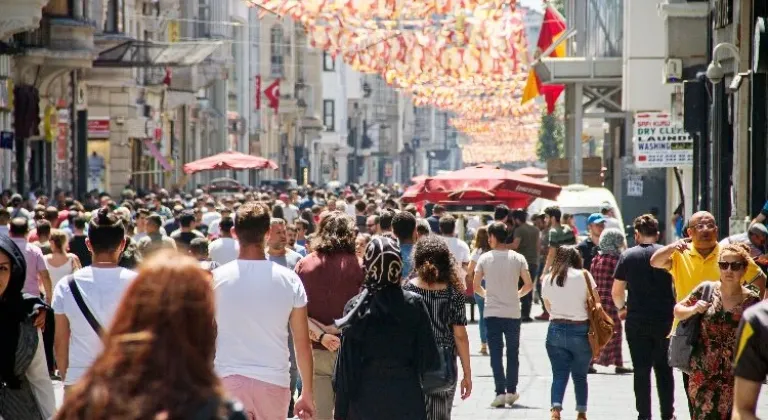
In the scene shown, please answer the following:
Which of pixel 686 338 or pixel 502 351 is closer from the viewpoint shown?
pixel 686 338

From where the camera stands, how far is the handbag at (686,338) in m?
9.10

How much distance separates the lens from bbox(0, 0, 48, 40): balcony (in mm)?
30562

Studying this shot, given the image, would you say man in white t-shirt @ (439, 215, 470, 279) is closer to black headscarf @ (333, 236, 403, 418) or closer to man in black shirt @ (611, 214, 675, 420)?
man in black shirt @ (611, 214, 675, 420)

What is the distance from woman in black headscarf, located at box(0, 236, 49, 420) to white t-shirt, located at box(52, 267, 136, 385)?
46 cm

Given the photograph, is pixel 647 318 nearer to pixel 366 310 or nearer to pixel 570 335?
pixel 570 335

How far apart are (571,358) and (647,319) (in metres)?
0.95

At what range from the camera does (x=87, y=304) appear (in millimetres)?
7594

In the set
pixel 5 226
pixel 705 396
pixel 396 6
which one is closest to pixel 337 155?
pixel 396 6

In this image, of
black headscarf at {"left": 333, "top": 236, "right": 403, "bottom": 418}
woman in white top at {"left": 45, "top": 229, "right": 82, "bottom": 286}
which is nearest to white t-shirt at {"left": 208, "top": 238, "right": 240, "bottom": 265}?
woman in white top at {"left": 45, "top": 229, "right": 82, "bottom": 286}

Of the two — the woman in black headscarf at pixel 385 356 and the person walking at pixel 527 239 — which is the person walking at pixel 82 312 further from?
the person walking at pixel 527 239

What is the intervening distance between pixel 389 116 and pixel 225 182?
330ft

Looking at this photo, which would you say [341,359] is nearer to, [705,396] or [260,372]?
[260,372]

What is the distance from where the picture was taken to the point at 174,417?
388 centimetres

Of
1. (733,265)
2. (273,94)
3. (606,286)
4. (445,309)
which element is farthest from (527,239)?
(273,94)
